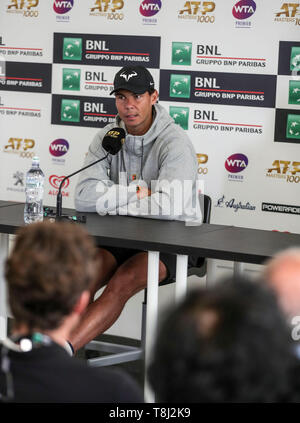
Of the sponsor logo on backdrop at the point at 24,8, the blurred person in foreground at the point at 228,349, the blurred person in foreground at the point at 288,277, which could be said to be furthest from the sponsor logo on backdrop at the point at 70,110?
the blurred person in foreground at the point at 228,349

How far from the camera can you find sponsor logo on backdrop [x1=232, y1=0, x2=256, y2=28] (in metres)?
3.69

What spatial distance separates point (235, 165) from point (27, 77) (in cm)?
144

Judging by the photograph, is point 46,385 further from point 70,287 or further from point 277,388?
point 277,388

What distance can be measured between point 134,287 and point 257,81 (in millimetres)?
1439

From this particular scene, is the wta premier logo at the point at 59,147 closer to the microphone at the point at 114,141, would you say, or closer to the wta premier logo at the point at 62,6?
the wta premier logo at the point at 62,6

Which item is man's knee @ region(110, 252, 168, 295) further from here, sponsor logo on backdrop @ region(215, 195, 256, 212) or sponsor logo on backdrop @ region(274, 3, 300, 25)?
sponsor logo on backdrop @ region(274, 3, 300, 25)

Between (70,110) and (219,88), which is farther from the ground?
(219,88)

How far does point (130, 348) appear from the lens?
3.43m

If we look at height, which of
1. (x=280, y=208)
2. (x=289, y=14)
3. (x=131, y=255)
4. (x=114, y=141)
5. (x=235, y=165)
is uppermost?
(x=289, y=14)

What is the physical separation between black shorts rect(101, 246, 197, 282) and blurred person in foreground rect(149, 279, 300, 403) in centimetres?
217

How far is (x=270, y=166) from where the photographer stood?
3.71m

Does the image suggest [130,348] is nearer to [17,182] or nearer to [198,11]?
[17,182]

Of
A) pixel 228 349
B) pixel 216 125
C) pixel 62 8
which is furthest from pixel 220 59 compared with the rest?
pixel 228 349
